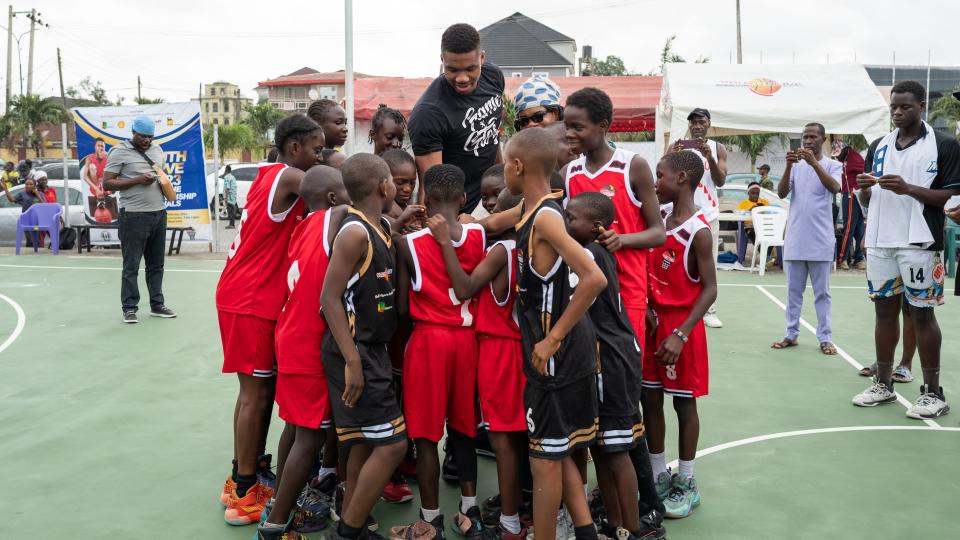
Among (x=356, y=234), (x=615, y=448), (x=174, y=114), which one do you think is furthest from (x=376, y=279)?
(x=174, y=114)

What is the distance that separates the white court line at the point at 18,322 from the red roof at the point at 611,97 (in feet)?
39.7

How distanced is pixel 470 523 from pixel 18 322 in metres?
6.78

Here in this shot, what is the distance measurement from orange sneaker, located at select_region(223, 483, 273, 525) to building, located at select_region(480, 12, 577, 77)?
5053 cm

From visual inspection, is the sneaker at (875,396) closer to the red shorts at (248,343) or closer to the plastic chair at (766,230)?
the red shorts at (248,343)

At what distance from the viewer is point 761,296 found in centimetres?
994

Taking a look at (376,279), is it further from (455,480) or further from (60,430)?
(60,430)

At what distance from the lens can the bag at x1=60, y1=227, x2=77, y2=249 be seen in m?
14.5

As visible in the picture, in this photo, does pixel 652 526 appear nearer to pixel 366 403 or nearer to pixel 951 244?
pixel 366 403

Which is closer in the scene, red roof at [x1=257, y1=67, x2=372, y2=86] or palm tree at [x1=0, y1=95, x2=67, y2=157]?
palm tree at [x1=0, y1=95, x2=67, y2=157]

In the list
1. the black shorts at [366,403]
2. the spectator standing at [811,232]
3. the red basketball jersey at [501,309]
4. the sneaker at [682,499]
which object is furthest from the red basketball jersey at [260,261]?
the spectator standing at [811,232]

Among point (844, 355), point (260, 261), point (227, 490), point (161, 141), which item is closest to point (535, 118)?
point (260, 261)

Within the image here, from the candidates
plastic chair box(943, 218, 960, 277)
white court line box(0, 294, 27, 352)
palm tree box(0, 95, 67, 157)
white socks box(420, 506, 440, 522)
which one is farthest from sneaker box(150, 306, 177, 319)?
palm tree box(0, 95, 67, 157)

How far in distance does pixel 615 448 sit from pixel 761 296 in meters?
7.36

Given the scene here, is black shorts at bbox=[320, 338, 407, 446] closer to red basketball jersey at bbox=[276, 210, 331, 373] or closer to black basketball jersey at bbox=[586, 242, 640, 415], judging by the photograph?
red basketball jersey at bbox=[276, 210, 331, 373]
